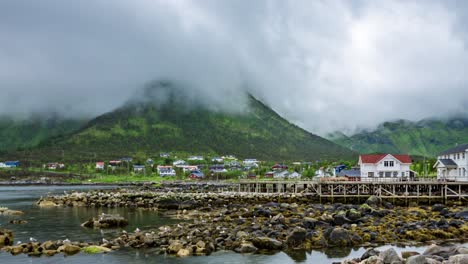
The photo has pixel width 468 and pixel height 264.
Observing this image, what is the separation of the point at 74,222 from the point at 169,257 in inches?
1014

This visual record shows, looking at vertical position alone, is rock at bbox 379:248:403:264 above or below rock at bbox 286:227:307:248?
above

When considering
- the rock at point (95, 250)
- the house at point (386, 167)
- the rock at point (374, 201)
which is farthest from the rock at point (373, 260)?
the house at point (386, 167)

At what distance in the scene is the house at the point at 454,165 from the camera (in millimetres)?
74688

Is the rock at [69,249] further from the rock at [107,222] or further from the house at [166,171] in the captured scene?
the house at [166,171]

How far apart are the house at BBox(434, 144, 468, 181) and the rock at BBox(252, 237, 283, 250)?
2042 inches

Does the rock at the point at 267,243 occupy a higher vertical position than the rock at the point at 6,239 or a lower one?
higher

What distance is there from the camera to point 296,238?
116 ft

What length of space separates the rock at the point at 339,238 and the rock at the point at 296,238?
225 centimetres

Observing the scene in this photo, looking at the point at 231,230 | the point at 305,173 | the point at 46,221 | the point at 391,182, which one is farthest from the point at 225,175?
the point at 231,230

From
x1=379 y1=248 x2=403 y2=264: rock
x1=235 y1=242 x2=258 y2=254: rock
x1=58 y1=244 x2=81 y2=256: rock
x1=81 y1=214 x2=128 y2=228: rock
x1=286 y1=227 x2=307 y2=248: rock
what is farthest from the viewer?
x1=81 y1=214 x2=128 y2=228: rock

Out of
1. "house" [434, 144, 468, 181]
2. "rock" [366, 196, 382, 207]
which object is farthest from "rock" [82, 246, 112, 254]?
"house" [434, 144, 468, 181]

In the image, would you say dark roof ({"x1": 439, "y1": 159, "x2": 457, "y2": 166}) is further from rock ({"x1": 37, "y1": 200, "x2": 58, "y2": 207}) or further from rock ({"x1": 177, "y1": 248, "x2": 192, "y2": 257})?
rock ({"x1": 37, "y1": 200, "x2": 58, "y2": 207})

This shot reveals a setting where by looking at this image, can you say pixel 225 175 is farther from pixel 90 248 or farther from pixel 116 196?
pixel 90 248

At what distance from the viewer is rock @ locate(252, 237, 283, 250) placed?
34.3m
